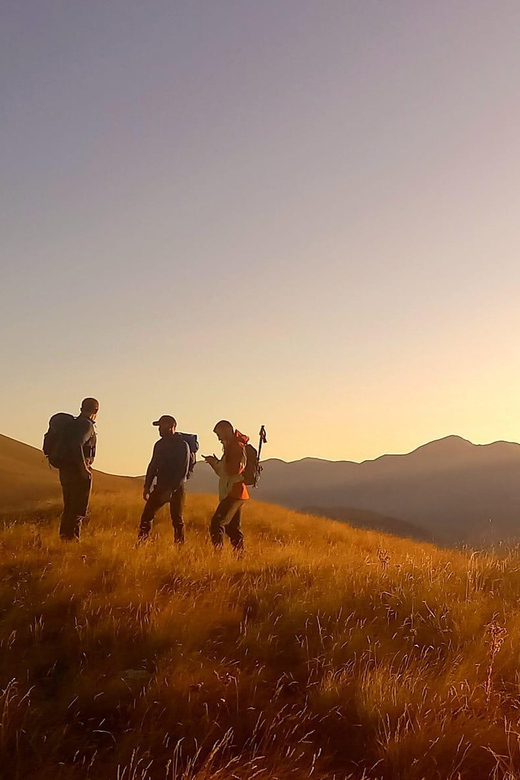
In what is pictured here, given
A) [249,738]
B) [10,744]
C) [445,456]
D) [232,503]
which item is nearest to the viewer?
[10,744]

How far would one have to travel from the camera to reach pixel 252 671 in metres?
4.91

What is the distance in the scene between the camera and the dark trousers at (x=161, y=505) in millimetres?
10844

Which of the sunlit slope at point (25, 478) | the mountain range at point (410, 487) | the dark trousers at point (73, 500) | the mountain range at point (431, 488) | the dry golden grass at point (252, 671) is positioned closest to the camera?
the dry golden grass at point (252, 671)

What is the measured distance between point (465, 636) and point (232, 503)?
201 inches

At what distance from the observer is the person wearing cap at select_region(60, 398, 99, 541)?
33.3 ft

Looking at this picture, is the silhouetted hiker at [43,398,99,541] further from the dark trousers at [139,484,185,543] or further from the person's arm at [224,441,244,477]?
the person's arm at [224,441,244,477]

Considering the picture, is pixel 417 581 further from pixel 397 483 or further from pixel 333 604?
pixel 397 483

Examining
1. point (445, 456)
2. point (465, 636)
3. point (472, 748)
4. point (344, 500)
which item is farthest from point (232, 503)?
point (445, 456)

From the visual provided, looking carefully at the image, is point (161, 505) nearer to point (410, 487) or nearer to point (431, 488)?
point (431, 488)

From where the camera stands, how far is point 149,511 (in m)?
10.9

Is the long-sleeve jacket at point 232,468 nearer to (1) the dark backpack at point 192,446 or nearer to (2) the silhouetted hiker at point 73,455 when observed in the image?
(1) the dark backpack at point 192,446

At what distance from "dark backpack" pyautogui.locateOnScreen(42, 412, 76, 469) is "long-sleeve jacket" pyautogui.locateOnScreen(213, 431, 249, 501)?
7.76ft

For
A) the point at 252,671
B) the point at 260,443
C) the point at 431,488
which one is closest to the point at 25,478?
the point at 260,443

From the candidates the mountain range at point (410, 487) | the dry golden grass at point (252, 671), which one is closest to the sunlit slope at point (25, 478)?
the mountain range at point (410, 487)
